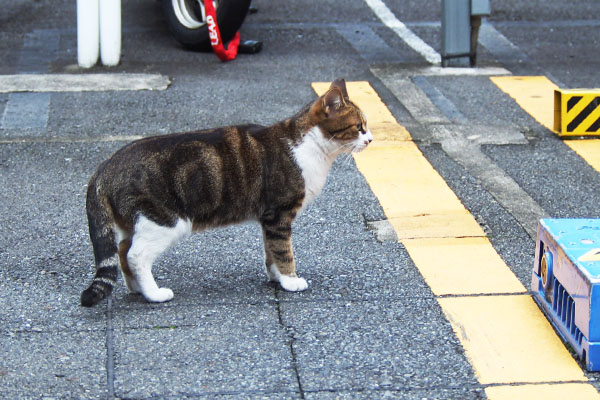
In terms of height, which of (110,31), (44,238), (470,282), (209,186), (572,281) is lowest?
(44,238)

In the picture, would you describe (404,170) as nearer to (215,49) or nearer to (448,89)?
(448,89)

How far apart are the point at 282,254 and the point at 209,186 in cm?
52

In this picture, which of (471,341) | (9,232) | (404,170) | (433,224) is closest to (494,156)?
(404,170)

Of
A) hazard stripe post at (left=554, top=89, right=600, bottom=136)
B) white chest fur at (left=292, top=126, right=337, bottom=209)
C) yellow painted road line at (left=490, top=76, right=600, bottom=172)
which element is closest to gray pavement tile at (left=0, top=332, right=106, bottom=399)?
white chest fur at (left=292, top=126, right=337, bottom=209)

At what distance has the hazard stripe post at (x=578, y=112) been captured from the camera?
730 centimetres

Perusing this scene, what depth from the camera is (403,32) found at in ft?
35.2

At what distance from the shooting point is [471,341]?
14.1ft

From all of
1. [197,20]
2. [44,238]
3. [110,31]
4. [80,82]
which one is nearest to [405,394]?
[44,238]

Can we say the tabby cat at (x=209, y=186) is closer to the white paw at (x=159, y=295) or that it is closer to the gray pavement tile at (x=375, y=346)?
the white paw at (x=159, y=295)

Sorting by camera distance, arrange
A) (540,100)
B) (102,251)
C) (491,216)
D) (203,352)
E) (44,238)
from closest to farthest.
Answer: (203,352) → (102,251) → (44,238) → (491,216) → (540,100)

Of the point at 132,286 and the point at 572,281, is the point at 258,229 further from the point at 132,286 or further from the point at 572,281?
Result: the point at 572,281

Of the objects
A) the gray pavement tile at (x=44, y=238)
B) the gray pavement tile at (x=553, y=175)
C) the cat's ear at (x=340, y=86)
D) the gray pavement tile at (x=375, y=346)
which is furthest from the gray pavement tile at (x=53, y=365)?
the gray pavement tile at (x=553, y=175)

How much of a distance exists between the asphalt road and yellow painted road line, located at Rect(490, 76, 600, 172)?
105 millimetres

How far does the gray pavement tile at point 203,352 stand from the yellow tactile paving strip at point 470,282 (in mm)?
870
